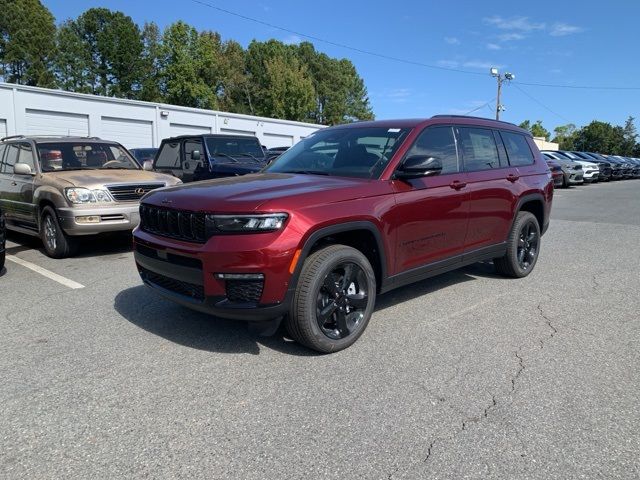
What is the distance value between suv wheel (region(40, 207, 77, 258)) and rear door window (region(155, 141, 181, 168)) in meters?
3.68

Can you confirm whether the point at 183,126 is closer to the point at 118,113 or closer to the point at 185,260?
the point at 118,113

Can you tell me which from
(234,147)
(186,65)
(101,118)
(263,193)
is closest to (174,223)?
(263,193)

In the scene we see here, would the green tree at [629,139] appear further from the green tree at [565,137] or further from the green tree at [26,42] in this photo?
the green tree at [26,42]

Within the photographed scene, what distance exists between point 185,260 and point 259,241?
25.5 inches

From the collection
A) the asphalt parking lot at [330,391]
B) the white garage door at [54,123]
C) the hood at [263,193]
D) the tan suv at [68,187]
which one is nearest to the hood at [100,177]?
the tan suv at [68,187]

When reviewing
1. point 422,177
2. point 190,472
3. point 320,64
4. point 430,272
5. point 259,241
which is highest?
point 320,64

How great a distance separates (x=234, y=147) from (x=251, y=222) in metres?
7.63

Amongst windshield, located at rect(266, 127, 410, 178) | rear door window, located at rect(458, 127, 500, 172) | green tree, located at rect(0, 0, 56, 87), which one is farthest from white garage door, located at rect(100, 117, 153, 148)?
green tree, located at rect(0, 0, 56, 87)

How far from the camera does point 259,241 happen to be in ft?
10.9

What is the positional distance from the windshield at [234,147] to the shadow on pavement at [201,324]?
17.0 ft

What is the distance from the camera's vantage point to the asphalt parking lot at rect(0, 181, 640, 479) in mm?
2486

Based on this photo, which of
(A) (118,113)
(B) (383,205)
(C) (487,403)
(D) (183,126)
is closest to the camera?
(C) (487,403)

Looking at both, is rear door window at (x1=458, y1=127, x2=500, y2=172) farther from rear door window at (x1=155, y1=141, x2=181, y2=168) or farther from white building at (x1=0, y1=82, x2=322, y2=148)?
white building at (x1=0, y1=82, x2=322, y2=148)

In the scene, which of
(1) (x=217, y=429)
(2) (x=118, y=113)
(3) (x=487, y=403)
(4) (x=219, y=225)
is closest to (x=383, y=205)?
(4) (x=219, y=225)
